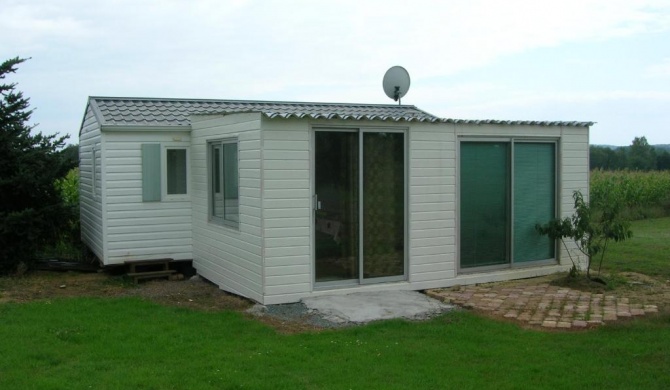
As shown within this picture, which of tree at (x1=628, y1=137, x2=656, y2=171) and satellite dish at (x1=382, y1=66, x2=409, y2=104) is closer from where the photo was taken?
satellite dish at (x1=382, y1=66, x2=409, y2=104)

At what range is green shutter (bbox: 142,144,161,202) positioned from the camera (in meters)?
11.0

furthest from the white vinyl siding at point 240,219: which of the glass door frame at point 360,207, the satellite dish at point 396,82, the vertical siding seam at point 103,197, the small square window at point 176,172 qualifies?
the satellite dish at point 396,82

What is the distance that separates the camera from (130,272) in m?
10.9

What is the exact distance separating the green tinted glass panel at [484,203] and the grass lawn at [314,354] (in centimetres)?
229

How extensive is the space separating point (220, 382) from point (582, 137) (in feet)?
24.6

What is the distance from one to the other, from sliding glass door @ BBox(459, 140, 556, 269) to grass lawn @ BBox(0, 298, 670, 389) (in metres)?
2.40

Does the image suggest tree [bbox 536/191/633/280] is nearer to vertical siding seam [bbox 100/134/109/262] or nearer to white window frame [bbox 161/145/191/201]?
white window frame [bbox 161/145/191/201]

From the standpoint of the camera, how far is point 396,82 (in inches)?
513

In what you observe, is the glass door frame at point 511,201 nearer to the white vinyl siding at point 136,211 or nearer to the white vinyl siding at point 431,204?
the white vinyl siding at point 431,204

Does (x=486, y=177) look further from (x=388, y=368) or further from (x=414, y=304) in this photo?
(x=388, y=368)

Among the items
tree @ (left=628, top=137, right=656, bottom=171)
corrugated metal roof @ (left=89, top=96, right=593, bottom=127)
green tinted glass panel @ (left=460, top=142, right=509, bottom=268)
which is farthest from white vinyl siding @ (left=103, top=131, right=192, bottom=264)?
tree @ (left=628, top=137, right=656, bottom=171)

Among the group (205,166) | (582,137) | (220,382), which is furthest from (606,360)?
(205,166)

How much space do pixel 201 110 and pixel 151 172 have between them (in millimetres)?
1834

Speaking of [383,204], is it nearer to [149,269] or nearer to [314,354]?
[314,354]
